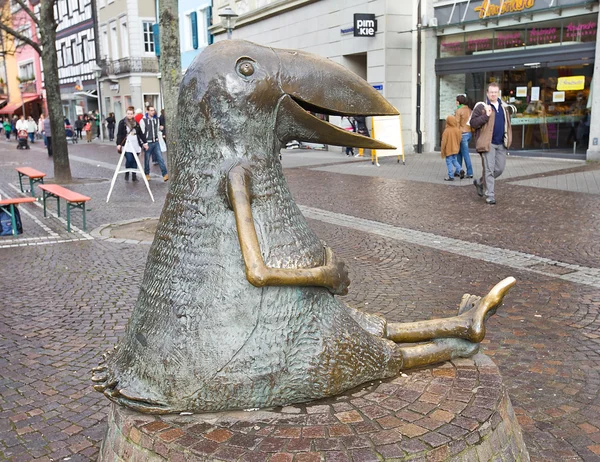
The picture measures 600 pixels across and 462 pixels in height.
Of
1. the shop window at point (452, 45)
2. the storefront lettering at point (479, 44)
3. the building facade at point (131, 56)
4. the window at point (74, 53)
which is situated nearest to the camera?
the storefront lettering at point (479, 44)

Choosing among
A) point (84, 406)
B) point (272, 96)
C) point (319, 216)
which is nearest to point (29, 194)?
point (319, 216)

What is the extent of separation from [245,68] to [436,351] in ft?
5.26

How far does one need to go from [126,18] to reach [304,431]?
37.5 metres

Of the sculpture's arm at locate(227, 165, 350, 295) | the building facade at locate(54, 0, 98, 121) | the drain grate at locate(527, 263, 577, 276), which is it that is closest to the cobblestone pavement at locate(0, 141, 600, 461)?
the drain grate at locate(527, 263, 577, 276)

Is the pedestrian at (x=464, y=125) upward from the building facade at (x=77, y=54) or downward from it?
downward

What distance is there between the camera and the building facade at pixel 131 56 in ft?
116

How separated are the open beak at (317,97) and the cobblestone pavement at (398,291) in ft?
6.24

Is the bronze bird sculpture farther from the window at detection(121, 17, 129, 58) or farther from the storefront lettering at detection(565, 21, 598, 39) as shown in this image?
the window at detection(121, 17, 129, 58)

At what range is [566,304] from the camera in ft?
17.0

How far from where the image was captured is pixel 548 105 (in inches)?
628

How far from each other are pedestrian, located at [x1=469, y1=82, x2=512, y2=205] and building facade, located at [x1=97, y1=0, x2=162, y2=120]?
28.9m

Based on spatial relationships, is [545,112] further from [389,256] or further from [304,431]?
[304,431]

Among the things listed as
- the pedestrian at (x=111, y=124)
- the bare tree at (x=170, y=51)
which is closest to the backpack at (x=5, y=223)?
the bare tree at (x=170, y=51)

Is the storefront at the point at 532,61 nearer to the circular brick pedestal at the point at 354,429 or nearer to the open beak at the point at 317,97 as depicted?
the open beak at the point at 317,97
